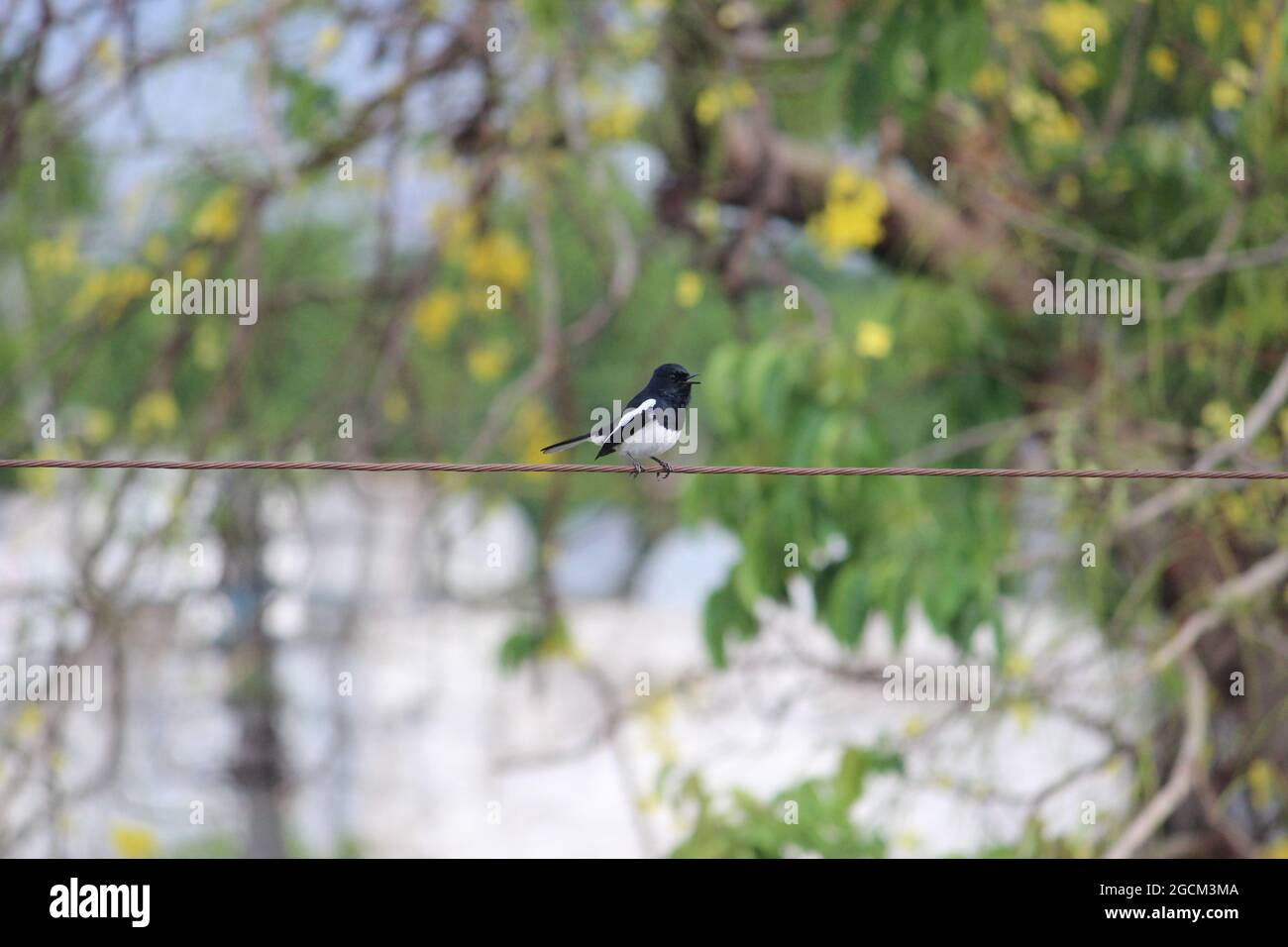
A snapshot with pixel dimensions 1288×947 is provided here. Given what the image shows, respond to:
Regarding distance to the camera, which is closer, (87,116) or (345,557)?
(87,116)

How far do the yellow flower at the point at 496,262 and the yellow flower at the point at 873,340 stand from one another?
1599 millimetres

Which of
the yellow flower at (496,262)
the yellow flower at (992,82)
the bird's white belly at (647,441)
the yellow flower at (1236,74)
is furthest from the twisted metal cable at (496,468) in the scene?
the yellow flower at (496,262)

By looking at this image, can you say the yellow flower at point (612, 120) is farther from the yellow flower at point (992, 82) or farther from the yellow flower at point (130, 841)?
the yellow flower at point (130, 841)

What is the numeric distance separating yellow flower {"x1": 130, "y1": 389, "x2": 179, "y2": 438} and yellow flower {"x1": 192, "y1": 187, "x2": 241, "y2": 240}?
54 centimetres

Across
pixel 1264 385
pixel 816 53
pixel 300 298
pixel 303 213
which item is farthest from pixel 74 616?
pixel 1264 385

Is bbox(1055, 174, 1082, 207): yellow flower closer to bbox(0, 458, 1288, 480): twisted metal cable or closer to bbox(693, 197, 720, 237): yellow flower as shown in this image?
bbox(693, 197, 720, 237): yellow flower

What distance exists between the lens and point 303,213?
5340 millimetres

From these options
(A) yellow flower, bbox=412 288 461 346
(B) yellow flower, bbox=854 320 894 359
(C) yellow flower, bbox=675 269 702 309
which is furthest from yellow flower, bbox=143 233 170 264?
(B) yellow flower, bbox=854 320 894 359

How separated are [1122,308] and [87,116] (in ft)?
9.93

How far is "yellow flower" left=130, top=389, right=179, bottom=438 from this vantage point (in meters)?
4.95

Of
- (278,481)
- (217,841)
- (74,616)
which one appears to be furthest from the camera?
(217,841)

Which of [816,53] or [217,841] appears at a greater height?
[816,53]

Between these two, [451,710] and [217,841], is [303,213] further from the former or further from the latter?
[451,710]

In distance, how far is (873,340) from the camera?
13.4 feet
